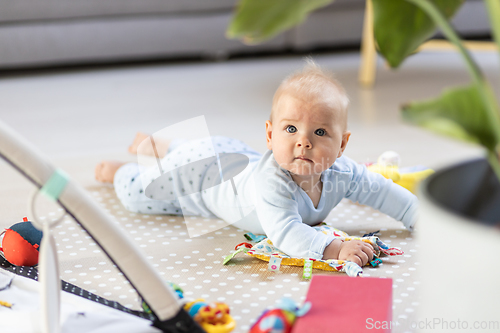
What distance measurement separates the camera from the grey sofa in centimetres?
251

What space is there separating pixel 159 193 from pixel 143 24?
160 centimetres

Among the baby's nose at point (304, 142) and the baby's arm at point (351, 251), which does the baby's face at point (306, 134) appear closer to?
the baby's nose at point (304, 142)

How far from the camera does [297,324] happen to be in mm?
621

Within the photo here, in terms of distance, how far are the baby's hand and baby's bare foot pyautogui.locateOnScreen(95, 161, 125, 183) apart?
0.61 metres

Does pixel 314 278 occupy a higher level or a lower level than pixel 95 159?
lower

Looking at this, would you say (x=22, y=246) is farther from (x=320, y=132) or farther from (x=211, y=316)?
(x=320, y=132)

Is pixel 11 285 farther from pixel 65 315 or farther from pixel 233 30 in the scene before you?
pixel 233 30

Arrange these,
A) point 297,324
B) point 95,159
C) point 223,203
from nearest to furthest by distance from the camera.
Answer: point 297,324
point 223,203
point 95,159

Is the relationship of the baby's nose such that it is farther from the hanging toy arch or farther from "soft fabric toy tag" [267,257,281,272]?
the hanging toy arch

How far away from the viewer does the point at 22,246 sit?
36.3 inches

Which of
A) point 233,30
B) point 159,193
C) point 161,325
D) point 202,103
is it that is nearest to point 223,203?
point 159,193

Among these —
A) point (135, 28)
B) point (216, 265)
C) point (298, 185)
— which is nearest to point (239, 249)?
point (216, 265)

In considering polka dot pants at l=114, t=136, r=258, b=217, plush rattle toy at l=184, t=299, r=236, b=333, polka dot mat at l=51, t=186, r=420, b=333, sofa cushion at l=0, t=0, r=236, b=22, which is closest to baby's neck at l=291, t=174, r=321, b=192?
polka dot mat at l=51, t=186, r=420, b=333

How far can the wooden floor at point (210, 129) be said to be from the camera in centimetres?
90
